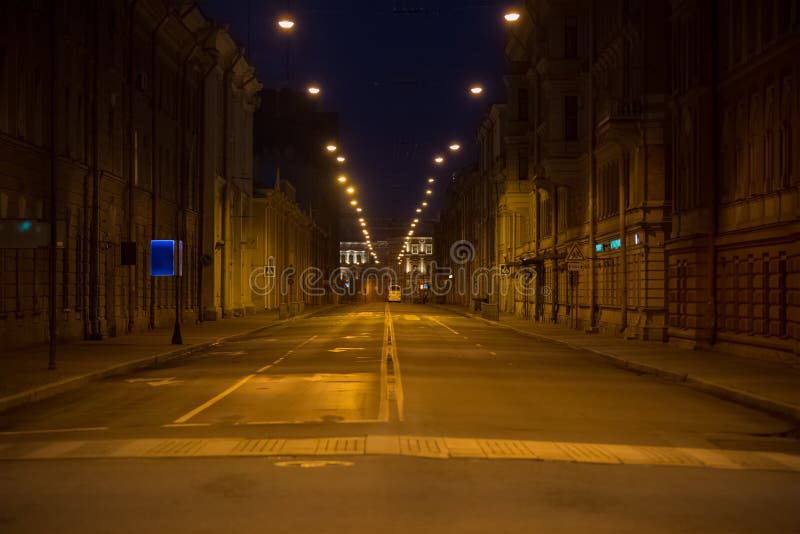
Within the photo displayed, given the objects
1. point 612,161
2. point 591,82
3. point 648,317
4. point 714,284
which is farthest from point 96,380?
point 591,82

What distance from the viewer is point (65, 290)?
33.5 metres

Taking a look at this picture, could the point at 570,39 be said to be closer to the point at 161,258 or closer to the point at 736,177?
the point at 161,258

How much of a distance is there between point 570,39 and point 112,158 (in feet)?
76.8

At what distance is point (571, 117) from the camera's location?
51.7m

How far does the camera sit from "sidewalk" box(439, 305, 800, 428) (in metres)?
18.4

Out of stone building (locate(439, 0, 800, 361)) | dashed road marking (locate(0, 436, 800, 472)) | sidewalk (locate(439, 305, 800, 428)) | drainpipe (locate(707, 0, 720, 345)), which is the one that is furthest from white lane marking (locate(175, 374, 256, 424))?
drainpipe (locate(707, 0, 720, 345))

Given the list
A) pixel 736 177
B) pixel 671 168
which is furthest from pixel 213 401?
pixel 671 168

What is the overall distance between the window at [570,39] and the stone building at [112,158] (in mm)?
16667

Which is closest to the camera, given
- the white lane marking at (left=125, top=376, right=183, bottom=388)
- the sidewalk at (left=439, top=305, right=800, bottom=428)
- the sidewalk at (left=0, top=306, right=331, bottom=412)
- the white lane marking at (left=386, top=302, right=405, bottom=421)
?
the white lane marking at (left=386, top=302, right=405, bottom=421)

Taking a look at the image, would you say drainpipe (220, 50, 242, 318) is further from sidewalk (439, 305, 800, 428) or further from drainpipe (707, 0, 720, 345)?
drainpipe (707, 0, 720, 345)

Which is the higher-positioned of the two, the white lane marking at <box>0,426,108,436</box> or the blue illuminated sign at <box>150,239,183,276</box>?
the blue illuminated sign at <box>150,239,183,276</box>

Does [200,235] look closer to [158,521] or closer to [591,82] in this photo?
[591,82]

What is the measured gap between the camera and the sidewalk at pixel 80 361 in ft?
63.7

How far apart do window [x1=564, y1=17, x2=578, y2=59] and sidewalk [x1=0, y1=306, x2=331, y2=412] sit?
21.4 m
